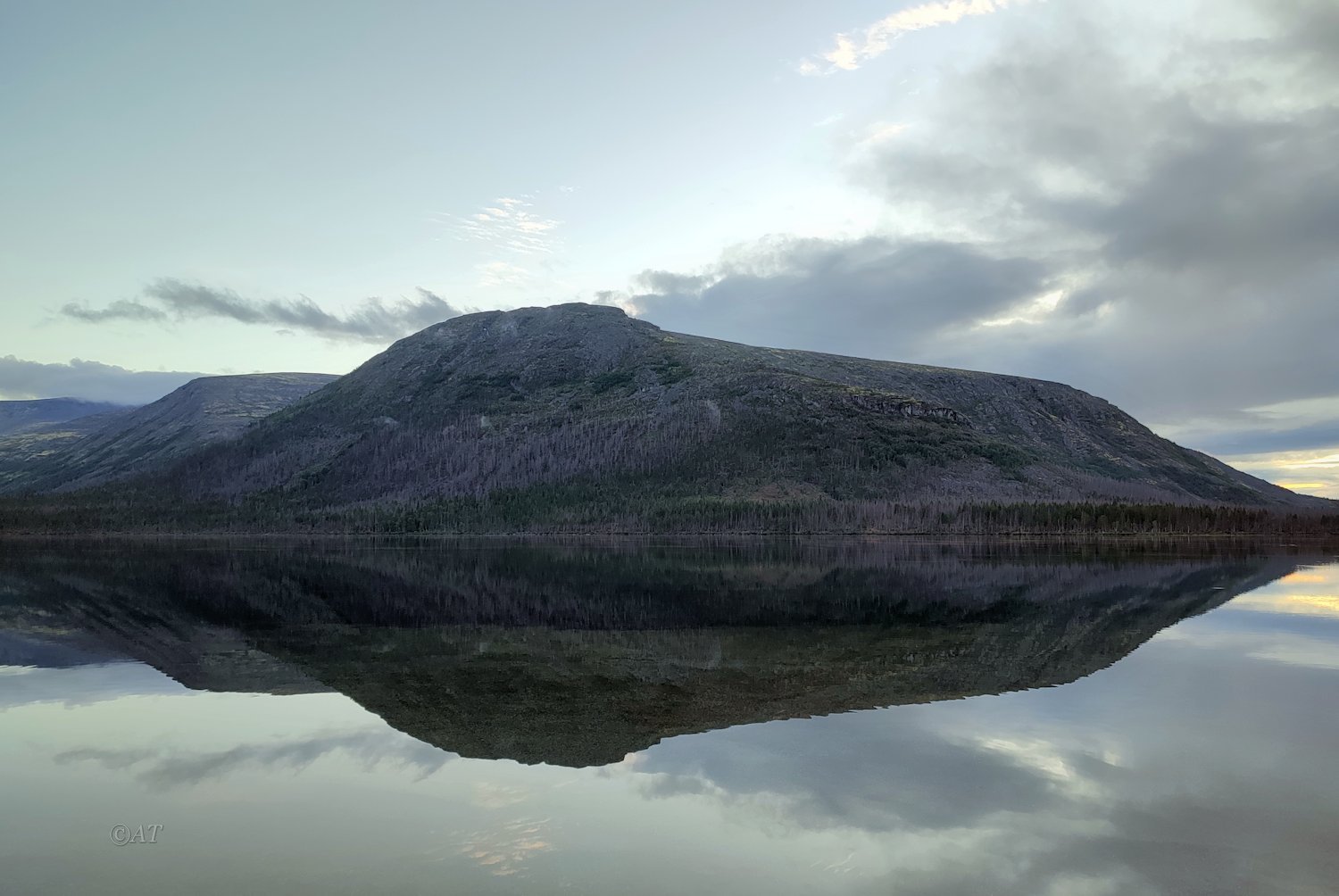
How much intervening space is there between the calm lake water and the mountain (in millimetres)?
246

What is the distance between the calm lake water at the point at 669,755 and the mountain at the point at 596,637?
9.7 inches

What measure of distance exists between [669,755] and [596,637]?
712 inches

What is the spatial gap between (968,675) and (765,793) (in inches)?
546

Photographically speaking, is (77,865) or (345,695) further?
(345,695)

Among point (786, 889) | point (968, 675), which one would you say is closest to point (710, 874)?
point (786, 889)

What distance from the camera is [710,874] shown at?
1203cm

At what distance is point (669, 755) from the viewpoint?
17891mm

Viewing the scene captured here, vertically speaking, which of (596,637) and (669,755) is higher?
(669,755)

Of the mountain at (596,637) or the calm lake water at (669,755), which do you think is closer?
the calm lake water at (669,755)

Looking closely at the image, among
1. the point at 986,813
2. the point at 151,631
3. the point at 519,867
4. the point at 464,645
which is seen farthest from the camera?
the point at 151,631

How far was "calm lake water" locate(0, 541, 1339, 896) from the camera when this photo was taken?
40.5ft

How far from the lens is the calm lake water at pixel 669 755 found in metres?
12.3

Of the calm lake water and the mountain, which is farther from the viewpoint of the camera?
the mountain

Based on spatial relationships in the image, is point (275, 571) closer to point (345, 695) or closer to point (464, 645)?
point (464, 645)
